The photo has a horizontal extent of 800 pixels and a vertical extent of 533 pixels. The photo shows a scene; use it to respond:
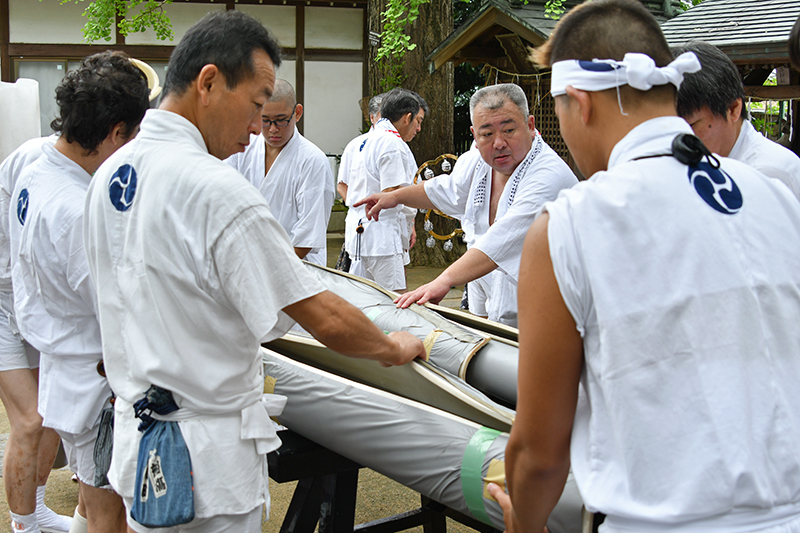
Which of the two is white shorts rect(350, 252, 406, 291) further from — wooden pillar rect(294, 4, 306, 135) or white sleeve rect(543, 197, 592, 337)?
wooden pillar rect(294, 4, 306, 135)

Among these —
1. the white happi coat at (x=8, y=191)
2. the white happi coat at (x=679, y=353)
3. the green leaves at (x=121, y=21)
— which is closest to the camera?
the white happi coat at (x=679, y=353)

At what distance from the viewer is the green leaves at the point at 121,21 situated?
27.9ft

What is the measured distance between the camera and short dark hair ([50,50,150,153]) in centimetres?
197

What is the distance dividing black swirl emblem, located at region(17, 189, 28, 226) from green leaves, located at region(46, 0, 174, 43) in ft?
23.2

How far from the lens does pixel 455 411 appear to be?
1.95 m

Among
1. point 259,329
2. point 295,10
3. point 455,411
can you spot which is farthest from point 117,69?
point 295,10

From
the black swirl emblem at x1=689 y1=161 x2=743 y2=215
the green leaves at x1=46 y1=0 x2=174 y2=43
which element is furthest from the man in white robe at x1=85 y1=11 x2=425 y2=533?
the green leaves at x1=46 y1=0 x2=174 y2=43

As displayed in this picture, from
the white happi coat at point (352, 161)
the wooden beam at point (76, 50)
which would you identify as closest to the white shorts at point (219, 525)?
the white happi coat at point (352, 161)

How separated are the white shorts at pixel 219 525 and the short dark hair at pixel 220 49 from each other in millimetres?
918

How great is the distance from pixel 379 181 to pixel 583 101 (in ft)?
13.0

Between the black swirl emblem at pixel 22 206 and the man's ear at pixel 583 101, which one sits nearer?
the man's ear at pixel 583 101

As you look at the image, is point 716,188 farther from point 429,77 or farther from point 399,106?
point 429,77

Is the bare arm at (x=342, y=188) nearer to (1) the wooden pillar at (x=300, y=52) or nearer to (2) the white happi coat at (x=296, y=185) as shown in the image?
(2) the white happi coat at (x=296, y=185)

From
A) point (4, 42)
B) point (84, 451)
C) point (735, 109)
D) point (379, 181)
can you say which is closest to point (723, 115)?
point (735, 109)
